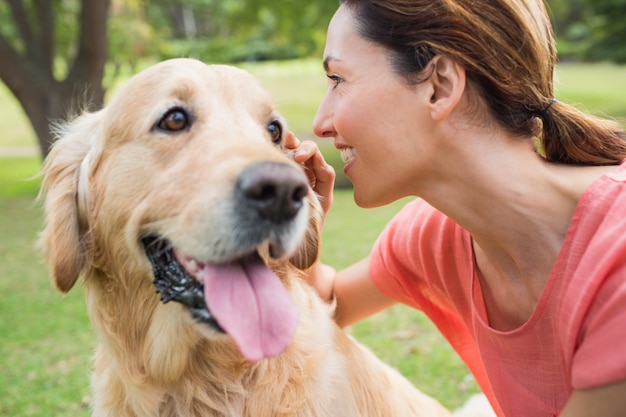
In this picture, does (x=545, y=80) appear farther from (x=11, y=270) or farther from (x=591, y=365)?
(x=11, y=270)

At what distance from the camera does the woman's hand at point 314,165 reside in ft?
8.89

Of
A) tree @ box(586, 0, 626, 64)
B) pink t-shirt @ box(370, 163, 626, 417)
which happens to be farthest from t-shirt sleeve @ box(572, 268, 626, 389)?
tree @ box(586, 0, 626, 64)

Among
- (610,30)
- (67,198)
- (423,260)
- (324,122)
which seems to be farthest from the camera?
(610,30)

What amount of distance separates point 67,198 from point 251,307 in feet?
3.35

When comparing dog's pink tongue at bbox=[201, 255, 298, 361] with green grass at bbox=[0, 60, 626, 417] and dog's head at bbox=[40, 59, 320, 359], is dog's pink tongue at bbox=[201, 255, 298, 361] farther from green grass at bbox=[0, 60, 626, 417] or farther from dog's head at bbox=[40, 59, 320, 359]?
green grass at bbox=[0, 60, 626, 417]

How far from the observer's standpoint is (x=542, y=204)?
2.42 m

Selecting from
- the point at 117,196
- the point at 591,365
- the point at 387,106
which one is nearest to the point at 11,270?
the point at 117,196

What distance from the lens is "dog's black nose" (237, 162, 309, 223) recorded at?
194 cm

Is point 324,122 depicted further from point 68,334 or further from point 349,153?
point 68,334

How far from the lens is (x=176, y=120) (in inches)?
95.5

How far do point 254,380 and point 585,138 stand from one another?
1628mm

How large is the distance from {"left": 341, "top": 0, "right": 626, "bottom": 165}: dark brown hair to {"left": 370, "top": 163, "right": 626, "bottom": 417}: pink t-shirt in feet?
0.75

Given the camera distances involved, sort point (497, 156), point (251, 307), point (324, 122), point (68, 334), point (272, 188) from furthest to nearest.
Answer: point (68, 334) → point (324, 122) → point (497, 156) → point (251, 307) → point (272, 188)

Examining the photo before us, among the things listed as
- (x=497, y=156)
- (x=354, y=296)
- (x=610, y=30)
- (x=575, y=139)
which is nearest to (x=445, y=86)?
(x=497, y=156)
